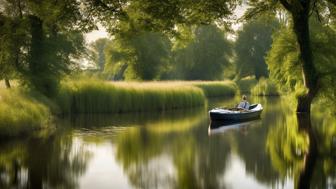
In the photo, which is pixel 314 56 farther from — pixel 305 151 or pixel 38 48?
pixel 38 48

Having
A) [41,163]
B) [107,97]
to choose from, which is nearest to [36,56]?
[107,97]

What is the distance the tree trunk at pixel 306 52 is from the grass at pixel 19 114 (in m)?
14.8

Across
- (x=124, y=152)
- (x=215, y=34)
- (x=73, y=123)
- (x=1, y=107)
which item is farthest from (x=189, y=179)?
(x=215, y=34)

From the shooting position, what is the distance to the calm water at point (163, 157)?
44.7 feet

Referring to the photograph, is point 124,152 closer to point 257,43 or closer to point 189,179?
point 189,179

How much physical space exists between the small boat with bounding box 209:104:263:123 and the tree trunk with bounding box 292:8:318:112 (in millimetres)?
3379

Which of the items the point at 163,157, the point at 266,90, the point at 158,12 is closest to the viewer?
the point at 163,157

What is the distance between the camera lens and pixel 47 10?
2331cm

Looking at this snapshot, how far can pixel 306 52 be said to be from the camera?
97.1ft

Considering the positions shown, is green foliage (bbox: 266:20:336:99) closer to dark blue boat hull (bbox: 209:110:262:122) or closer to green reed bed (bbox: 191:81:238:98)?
dark blue boat hull (bbox: 209:110:262:122)

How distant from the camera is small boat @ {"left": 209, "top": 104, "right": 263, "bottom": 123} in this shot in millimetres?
29141

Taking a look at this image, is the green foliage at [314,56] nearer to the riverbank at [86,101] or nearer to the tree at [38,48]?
the riverbank at [86,101]

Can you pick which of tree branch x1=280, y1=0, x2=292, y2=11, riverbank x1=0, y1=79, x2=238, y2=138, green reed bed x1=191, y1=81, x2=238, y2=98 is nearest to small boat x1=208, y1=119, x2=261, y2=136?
tree branch x1=280, y1=0, x2=292, y2=11

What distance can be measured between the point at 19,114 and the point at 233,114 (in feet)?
42.8
